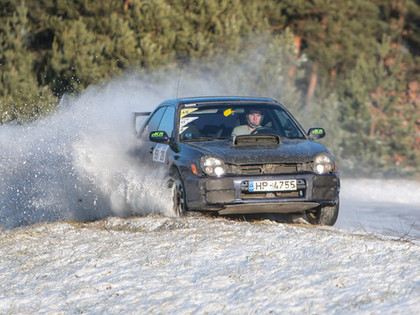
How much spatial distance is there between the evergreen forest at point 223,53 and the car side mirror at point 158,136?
Answer: 1036cm

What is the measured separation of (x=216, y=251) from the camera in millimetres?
7090

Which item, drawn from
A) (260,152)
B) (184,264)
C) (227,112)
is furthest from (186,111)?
(184,264)

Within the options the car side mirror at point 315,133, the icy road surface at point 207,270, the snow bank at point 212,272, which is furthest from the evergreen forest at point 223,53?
the snow bank at point 212,272

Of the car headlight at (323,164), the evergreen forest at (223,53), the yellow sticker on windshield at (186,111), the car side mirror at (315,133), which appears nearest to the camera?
the car headlight at (323,164)

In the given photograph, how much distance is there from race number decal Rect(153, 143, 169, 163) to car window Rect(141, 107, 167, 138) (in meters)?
0.68

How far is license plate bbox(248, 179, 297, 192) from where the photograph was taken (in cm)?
877

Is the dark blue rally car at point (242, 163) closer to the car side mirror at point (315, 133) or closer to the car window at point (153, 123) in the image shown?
the car side mirror at point (315, 133)

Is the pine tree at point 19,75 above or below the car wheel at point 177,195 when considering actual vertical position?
above

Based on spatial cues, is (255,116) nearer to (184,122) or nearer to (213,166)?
(184,122)

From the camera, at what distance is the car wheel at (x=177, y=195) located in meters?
9.12

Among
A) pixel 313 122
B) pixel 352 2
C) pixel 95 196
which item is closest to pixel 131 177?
pixel 95 196

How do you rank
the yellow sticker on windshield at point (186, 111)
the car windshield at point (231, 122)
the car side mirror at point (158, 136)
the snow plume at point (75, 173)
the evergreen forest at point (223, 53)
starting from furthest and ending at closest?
the evergreen forest at point (223, 53), the snow plume at point (75, 173), the yellow sticker on windshield at point (186, 111), the car windshield at point (231, 122), the car side mirror at point (158, 136)

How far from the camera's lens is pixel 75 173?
41.3ft

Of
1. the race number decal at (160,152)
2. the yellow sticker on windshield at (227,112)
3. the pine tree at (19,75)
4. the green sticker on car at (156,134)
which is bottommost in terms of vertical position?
the race number decal at (160,152)
